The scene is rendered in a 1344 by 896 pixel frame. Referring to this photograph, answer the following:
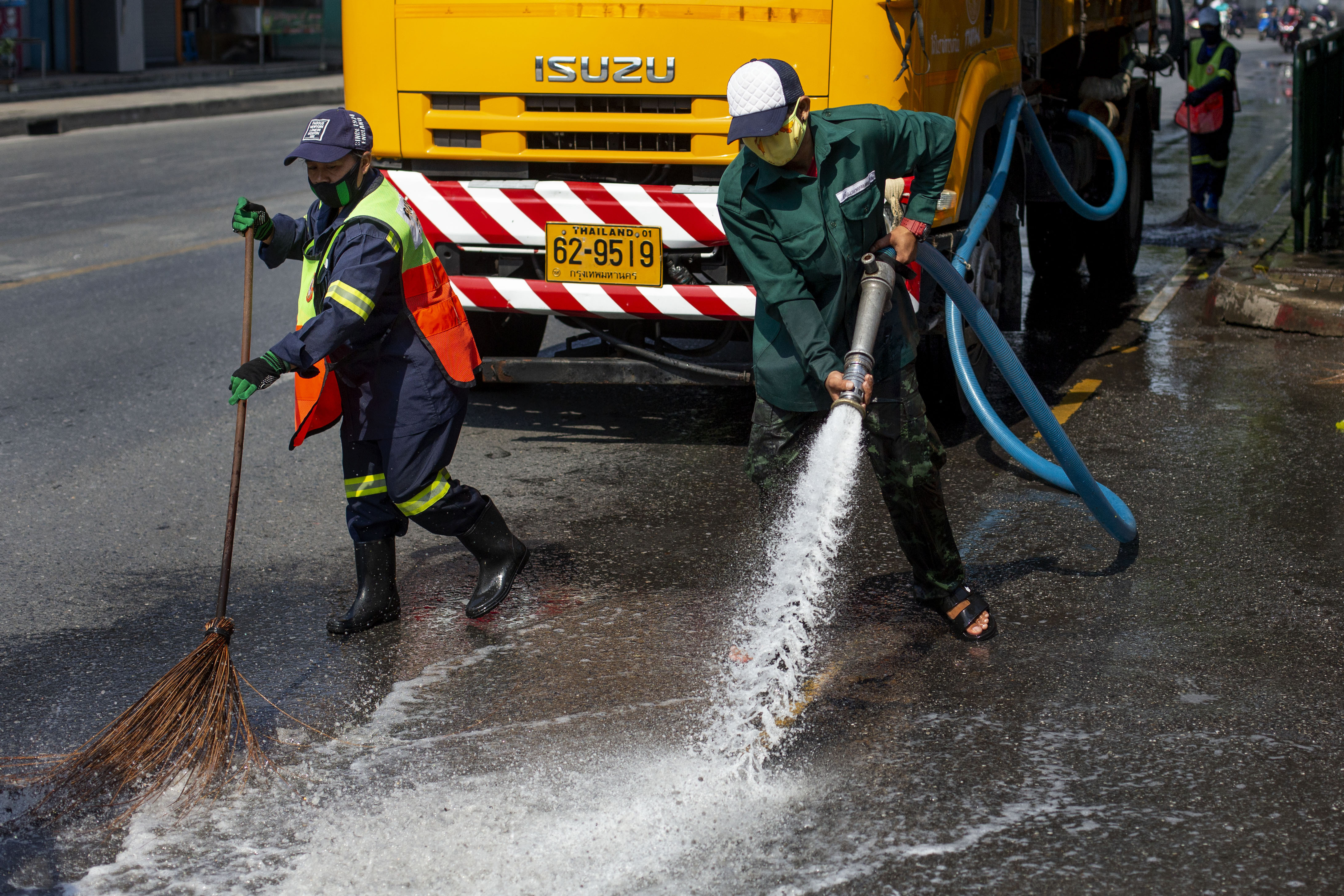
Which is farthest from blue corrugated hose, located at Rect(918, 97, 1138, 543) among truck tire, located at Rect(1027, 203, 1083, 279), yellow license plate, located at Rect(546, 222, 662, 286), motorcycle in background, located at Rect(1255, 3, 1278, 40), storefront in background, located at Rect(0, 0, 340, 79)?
motorcycle in background, located at Rect(1255, 3, 1278, 40)

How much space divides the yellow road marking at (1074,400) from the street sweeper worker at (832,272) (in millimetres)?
2309

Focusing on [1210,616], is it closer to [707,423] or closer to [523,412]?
[707,423]

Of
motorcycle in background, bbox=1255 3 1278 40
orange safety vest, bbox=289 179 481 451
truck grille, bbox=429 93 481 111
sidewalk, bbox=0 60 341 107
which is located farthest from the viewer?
motorcycle in background, bbox=1255 3 1278 40

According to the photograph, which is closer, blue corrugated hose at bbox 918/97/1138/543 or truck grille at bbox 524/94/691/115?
blue corrugated hose at bbox 918/97/1138/543

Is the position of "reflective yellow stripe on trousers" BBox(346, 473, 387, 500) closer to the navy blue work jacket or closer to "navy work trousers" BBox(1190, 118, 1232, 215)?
the navy blue work jacket

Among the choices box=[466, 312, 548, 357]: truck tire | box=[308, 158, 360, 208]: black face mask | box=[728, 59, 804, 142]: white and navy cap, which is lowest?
box=[466, 312, 548, 357]: truck tire

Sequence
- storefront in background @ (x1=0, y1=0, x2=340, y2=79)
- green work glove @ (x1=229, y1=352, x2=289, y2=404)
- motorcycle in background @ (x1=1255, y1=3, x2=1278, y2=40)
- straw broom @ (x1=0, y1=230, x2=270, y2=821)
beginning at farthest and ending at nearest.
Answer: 1. motorcycle in background @ (x1=1255, y1=3, x2=1278, y2=40)
2. storefront in background @ (x1=0, y1=0, x2=340, y2=79)
3. green work glove @ (x1=229, y1=352, x2=289, y2=404)
4. straw broom @ (x1=0, y1=230, x2=270, y2=821)

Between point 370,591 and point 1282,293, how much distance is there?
6136 mm

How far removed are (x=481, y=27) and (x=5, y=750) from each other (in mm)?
3494

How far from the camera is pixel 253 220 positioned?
444 centimetres

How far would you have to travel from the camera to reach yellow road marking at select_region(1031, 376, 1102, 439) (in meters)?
6.90

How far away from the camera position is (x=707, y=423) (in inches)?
271

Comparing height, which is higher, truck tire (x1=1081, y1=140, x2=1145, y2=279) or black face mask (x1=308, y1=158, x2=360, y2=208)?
black face mask (x1=308, y1=158, x2=360, y2=208)

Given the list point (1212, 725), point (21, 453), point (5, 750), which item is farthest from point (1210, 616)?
point (21, 453)
